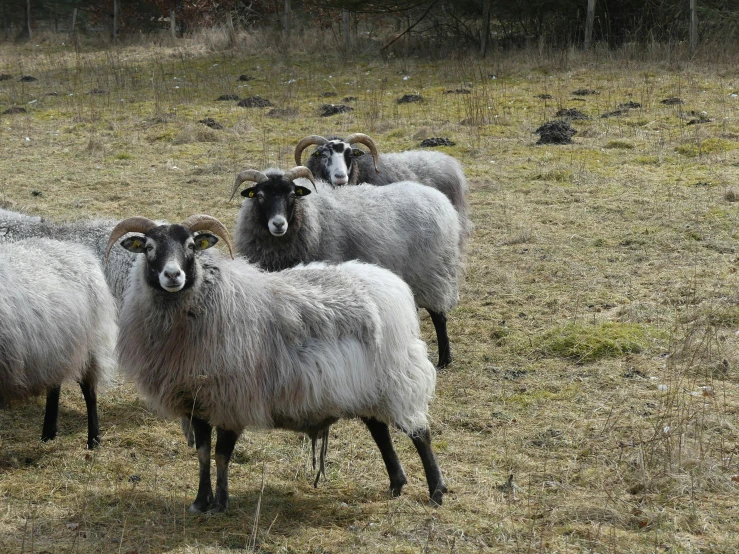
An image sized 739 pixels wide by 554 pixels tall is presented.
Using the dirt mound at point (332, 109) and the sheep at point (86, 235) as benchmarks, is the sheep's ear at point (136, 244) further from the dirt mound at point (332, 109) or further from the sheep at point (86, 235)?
the dirt mound at point (332, 109)

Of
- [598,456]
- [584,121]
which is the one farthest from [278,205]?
[584,121]

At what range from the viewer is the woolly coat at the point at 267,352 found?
5695mm

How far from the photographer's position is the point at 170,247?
18.8 ft

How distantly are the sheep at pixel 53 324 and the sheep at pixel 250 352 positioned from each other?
2.99 ft

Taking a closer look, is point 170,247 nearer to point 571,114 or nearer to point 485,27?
point 571,114

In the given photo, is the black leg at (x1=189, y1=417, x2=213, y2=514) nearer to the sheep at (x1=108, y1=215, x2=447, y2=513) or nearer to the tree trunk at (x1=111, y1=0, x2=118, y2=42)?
the sheep at (x1=108, y1=215, x2=447, y2=513)

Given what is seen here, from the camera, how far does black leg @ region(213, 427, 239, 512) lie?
5770mm

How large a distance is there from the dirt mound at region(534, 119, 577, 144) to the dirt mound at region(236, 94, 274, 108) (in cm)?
604

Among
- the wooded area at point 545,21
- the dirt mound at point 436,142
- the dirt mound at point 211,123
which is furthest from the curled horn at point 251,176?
the wooded area at point 545,21

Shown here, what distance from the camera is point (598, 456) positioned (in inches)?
247

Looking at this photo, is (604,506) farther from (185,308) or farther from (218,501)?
(185,308)

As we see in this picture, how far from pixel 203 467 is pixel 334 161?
5.25 m

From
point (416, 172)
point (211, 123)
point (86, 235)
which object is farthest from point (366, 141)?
point (211, 123)

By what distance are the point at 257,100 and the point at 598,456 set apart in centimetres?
1469
